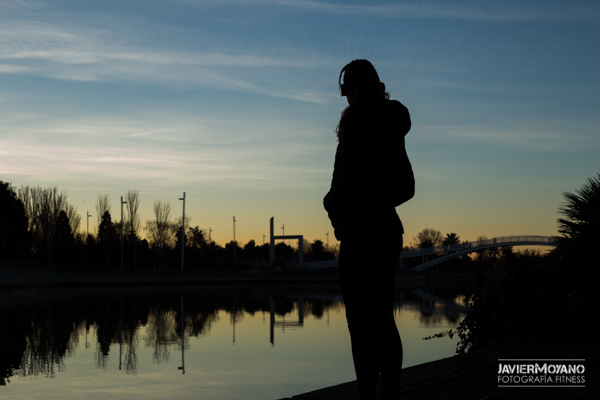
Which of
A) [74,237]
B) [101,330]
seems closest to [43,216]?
[74,237]

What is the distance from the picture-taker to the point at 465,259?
143 meters

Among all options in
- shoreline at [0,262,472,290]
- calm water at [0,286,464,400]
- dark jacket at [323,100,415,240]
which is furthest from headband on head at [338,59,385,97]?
shoreline at [0,262,472,290]

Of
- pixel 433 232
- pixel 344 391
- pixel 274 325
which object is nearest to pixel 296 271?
pixel 274 325

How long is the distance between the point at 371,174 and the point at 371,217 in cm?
19

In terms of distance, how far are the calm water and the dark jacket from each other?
25.2 feet

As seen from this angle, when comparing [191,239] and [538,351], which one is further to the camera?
[191,239]

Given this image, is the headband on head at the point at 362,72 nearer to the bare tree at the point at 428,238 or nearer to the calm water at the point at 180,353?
the calm water at the point at 180,353

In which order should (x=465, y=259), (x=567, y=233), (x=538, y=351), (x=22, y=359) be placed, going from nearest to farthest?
(x=567, y=233) → (x=538, y=351) → (x=22, y=359) → (x=465, y=259)

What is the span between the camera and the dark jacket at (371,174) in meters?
3.18

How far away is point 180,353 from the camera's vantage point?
15.9m

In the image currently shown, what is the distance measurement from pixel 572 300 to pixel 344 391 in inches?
150

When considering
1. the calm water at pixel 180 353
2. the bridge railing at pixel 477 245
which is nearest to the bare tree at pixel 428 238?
the bridge railing at pixel 477 245

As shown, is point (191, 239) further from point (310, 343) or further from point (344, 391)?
point (344, 391)

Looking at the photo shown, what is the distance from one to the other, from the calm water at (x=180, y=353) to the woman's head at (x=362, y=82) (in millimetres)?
→ 7726
